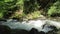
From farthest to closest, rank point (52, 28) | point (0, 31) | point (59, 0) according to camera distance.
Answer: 1. point (59, 0)
2. point (52, 28)
3. point (0, 31)

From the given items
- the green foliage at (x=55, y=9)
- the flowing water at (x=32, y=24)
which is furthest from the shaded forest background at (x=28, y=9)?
the flowing water at (x=32, y=24)

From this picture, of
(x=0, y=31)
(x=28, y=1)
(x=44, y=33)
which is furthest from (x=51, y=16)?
(x=0, y=31)

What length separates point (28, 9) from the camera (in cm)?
1370

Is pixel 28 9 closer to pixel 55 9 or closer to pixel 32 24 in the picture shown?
pixel 55 9

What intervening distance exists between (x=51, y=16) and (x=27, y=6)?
172cm

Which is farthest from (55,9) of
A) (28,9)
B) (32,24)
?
(32,24)

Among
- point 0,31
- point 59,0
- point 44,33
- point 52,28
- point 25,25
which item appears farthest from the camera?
point 59,0

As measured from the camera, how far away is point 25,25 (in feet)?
38.4

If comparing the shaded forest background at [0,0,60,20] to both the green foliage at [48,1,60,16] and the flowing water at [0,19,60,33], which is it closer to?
the green foliage at [48,1,60,16]

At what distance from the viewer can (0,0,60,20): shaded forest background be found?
13.2 meters

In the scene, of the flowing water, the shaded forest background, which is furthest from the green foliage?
the flowing water

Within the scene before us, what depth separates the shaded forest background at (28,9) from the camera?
43.2 feet

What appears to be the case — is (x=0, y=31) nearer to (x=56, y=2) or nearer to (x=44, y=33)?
(x=44, y=33)

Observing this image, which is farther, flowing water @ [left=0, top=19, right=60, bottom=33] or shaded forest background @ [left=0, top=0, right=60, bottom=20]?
shaded forest background @ [left=0, top=0, right=60, bottom=20]
